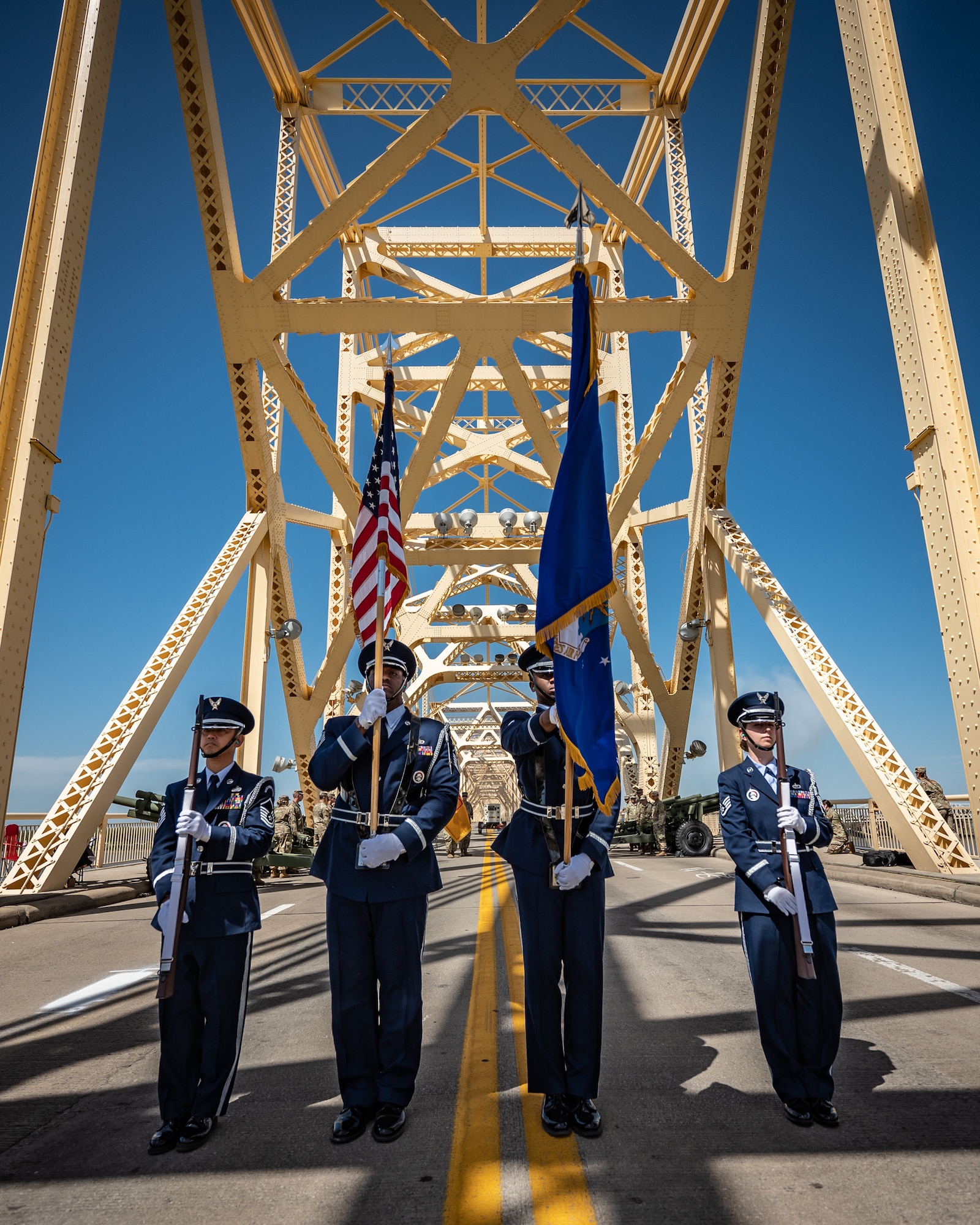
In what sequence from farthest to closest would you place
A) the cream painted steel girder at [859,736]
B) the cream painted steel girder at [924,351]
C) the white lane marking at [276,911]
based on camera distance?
the cream painted steel girder at [859,736] → the white lane marking at [276,911] → the cream painted steel girder at [924,351]

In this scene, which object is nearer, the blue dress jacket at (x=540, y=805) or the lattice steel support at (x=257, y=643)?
the blue dress jacket at (x=540, y=805)

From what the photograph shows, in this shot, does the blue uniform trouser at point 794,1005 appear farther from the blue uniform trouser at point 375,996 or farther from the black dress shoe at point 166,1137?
the black dress shoe at point 166,1137

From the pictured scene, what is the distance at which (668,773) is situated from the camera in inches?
807

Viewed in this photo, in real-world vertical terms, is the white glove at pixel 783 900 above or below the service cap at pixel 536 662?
below

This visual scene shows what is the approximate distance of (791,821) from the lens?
11.8 ft

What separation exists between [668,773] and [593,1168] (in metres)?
18.2

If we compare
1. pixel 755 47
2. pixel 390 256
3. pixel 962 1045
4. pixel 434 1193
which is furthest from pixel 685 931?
pixel 390 256

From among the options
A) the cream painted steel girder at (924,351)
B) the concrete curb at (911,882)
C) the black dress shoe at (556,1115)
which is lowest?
the black dress shoe at (556,1115)

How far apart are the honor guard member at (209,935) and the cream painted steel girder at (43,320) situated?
5994 millimetres

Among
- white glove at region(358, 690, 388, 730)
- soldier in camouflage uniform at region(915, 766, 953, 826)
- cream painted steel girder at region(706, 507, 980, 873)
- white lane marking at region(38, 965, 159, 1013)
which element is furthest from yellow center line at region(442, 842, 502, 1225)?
soldier in camouflage uniform at region(915, 766, 953, 826)

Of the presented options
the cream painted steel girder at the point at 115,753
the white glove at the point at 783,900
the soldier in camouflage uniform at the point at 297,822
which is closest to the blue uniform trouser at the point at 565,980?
the white glove at the point at 783,900

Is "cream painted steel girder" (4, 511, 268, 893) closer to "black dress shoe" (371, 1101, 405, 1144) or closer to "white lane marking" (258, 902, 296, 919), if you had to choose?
"white lane marking" (258, 902, 296, 919)

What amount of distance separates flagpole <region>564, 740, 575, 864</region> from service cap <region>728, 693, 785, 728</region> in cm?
80

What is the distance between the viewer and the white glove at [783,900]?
3463 mm
